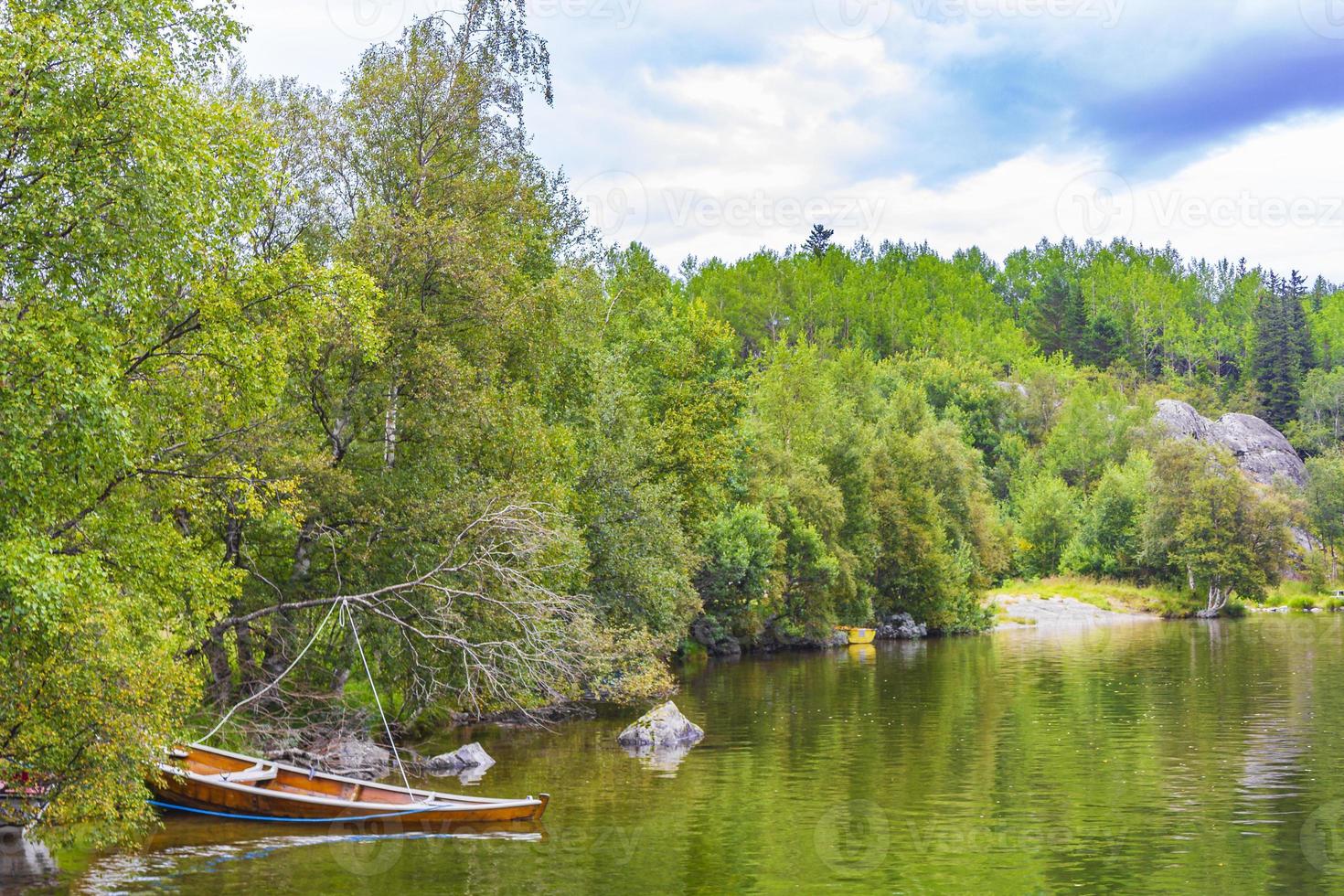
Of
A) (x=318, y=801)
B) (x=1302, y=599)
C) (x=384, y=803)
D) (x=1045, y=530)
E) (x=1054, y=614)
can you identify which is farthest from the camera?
(x=1045, y=530)

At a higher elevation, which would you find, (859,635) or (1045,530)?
(1045,530)

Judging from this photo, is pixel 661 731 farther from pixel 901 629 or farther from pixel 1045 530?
pixel 1045 530

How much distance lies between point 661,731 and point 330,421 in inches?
532

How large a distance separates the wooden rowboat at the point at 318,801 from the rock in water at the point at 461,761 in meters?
5.51

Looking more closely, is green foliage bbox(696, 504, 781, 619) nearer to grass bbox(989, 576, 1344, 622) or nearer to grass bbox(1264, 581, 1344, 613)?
grass bbox(989, 576, 1344, 622)

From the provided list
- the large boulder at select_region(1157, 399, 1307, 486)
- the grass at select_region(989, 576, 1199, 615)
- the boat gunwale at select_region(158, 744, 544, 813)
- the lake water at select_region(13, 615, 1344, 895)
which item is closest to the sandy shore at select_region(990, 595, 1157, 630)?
the grass at select_region(989, 576, 1199, 615)

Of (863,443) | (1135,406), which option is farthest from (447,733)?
(1135,406)

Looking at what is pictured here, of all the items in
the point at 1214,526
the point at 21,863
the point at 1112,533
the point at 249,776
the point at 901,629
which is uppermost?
the point at 1214,526

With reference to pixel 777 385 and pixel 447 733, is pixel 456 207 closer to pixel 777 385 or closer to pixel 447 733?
pixel 447 733

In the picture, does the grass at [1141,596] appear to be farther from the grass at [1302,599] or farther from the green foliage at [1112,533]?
the green foliage at [1112,533]

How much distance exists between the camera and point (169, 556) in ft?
71.1

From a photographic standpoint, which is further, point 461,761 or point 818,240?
point 818,240

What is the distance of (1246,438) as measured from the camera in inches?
5802

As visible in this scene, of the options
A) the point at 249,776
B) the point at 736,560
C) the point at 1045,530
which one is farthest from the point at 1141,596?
the point at 249,776
